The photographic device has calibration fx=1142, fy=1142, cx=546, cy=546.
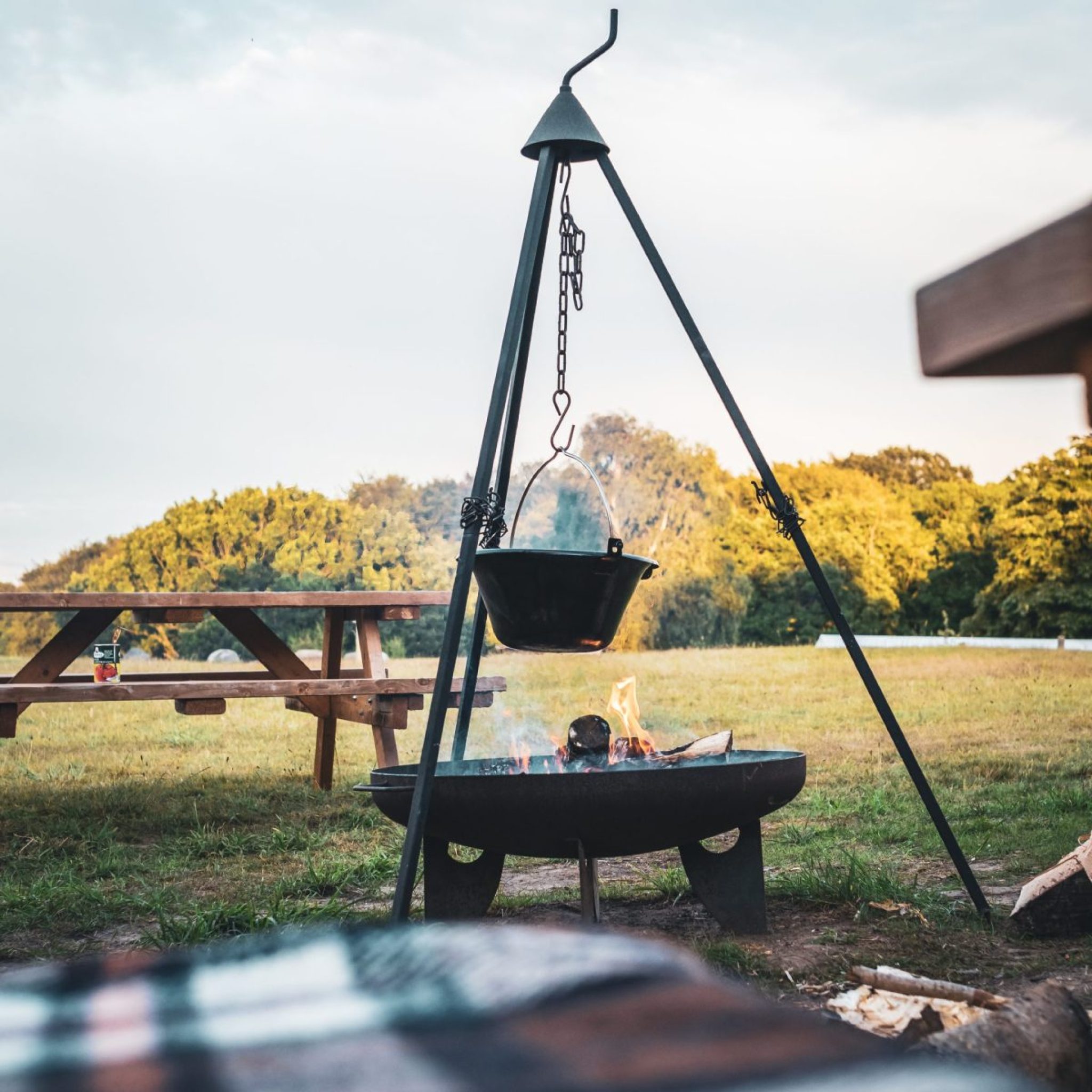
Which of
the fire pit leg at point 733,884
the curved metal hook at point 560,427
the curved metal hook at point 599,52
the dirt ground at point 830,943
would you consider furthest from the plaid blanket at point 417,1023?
the curved metal hook at point 599,52

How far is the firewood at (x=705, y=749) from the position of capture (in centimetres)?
325

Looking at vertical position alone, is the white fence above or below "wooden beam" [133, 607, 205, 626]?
below

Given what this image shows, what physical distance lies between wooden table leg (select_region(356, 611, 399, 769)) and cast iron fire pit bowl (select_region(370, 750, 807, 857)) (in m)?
2.07

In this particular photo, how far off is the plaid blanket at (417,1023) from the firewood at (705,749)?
9.23 ft

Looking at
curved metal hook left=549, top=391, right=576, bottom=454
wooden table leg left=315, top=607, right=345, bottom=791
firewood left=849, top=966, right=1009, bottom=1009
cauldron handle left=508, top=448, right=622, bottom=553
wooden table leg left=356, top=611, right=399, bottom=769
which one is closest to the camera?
firewood left=849, top=966, right=1009, bottom=1009

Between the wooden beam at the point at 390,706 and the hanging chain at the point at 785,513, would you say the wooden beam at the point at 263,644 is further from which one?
the hanging chain at the point at 785,513

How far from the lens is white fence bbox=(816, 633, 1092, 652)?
13781mm

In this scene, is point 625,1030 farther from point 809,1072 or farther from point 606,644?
point 606,644

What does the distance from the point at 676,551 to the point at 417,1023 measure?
16746 millimetres

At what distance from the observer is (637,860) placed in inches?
177

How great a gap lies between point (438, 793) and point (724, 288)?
11900 millimetres

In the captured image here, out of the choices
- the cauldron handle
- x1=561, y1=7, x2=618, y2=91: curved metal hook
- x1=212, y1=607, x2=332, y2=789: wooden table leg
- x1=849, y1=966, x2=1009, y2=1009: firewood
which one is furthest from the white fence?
x1=849, y1=966, x2=1009, y2=1009: firewood

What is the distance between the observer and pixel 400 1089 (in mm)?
347

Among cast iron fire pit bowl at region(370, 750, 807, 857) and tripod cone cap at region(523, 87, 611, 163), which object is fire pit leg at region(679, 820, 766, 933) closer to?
cast iron fire pit bowl at region(370, 750, 807, 857)
